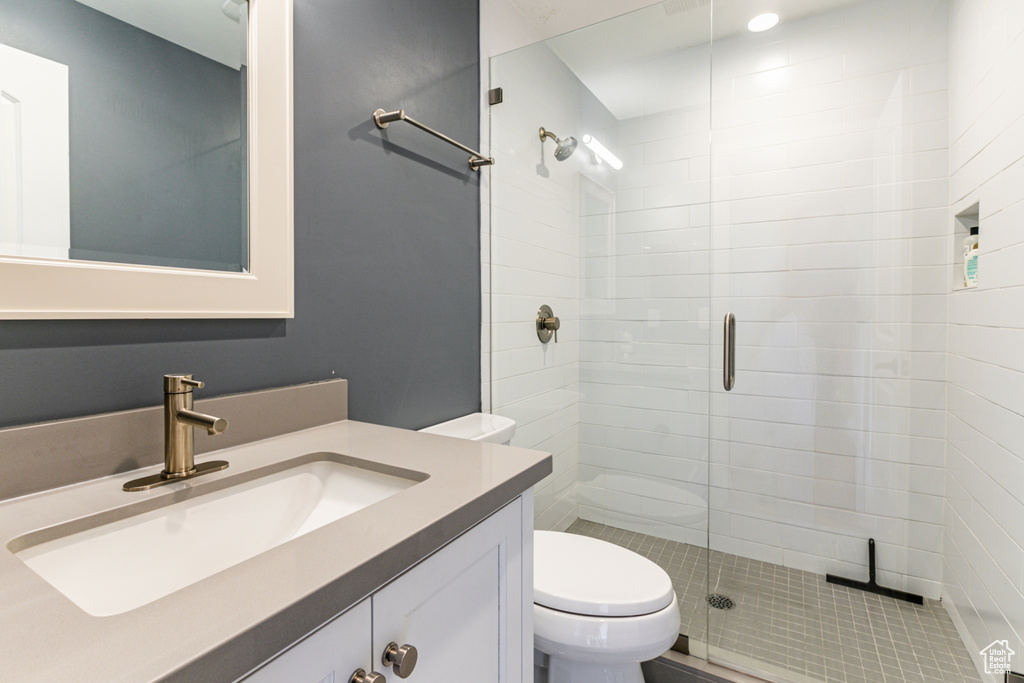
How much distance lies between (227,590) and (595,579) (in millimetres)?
1034

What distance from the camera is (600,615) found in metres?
1.14

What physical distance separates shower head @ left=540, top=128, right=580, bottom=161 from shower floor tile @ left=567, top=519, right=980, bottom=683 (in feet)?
4.70

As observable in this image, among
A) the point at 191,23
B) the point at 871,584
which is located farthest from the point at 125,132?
the point at 871,584

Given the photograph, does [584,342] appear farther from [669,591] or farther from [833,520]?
[833,520]

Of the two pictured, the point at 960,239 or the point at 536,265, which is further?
the point at 536,265

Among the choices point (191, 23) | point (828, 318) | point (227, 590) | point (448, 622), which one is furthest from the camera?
Result: point (828, 318)

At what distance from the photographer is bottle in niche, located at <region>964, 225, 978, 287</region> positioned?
1.54 m

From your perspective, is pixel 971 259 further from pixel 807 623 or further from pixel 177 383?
pixel 177 383

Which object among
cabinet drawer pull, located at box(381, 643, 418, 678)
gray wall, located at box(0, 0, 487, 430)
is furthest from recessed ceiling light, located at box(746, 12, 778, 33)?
cabinet drawer pull, located at box(381, 643, 418, 678)

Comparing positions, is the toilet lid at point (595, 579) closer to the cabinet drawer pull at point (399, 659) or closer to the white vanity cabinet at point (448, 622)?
the white vanity cabinet at point (448, 622)

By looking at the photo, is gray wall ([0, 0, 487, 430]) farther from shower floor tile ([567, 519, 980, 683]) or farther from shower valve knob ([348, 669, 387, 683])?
shower floor tile ([567, 519, 980, 683])

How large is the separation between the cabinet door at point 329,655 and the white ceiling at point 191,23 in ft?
3.17

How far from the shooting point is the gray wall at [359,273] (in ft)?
2.42

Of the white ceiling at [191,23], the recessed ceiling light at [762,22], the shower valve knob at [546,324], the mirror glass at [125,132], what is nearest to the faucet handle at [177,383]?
the mirror glass at [125,132]
